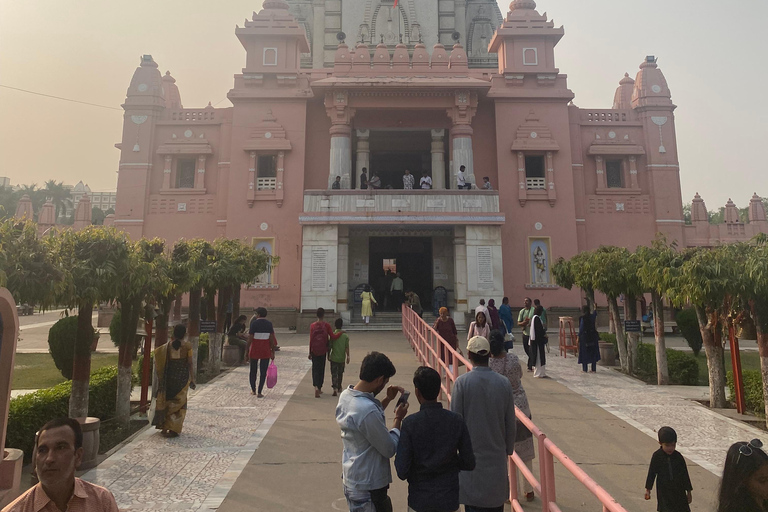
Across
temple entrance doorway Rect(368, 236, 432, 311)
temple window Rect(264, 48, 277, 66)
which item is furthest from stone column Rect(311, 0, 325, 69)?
temple entrance doorway Rect(368, 236, 432, 311)

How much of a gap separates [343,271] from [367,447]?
1502 centimetres

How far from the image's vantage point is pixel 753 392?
760 centimetres

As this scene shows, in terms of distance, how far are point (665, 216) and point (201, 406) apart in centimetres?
2051

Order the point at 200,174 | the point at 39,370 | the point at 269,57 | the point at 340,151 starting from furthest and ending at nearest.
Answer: the point at 200,174
the point at 269,57
the point at 340,151
the point at 39,370

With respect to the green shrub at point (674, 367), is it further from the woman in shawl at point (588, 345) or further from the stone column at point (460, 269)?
the stone column at point (460, 269)

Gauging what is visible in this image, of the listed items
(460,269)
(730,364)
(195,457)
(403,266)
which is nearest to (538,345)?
(195,457)

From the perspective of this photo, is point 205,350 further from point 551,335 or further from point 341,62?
point 341,62

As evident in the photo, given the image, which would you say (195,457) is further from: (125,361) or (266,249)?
(266,249)

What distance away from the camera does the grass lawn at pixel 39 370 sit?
10234 millimetres

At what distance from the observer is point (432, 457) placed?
8.34ft

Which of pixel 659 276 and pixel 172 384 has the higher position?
pixel 659 276

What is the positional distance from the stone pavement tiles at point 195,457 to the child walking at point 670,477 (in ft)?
12.3

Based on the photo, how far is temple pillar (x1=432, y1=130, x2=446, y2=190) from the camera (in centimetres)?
1973

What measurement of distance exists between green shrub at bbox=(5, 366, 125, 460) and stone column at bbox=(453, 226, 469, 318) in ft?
39.8
